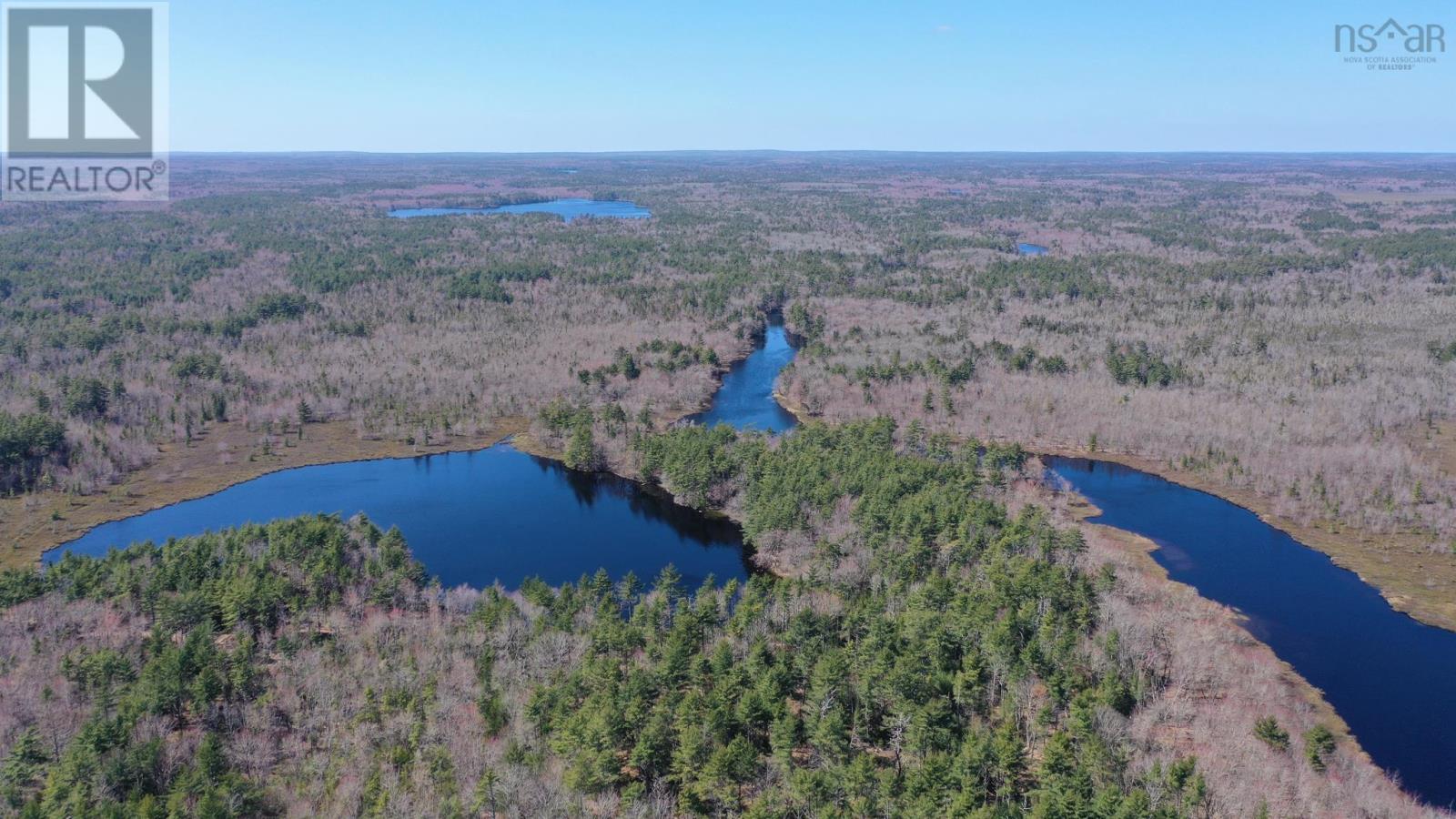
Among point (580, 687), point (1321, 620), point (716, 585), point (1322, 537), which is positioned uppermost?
point (1322, 537)

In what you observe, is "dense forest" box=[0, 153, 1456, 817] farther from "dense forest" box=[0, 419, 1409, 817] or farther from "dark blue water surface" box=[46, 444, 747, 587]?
"dark blue water surface" box=[46, 444, 747, 587]

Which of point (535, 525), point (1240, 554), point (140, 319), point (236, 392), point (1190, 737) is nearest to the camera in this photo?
point (1190, 737)

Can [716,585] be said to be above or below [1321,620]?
above

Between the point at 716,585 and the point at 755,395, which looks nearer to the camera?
the point at 716,585

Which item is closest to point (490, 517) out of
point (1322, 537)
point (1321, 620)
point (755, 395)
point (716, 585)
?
point (716, 585)

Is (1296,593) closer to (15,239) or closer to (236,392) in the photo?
(236,392)

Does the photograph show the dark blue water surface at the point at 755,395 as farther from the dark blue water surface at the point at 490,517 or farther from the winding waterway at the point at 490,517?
the dark blue water surface at the point at 490,517

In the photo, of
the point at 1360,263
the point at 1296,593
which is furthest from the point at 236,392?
the point at 1360,263

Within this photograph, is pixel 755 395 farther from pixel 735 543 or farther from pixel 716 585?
pixel 716 585
